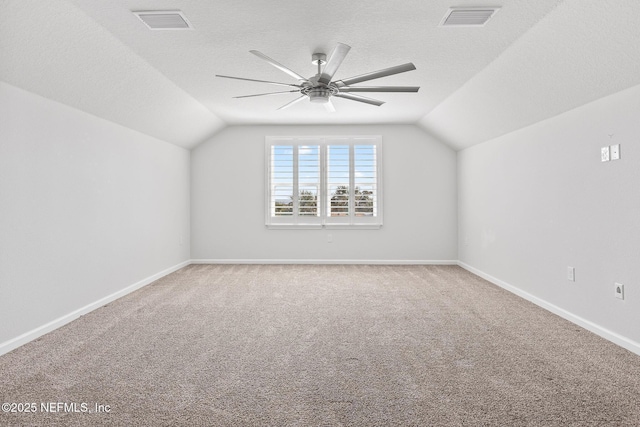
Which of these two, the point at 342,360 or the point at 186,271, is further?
the point at 186,271

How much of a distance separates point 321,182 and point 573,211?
381cm

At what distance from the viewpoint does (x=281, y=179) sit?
623 centimetres

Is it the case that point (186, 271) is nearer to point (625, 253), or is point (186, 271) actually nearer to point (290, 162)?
point (290, 162)

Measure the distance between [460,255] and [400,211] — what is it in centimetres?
126

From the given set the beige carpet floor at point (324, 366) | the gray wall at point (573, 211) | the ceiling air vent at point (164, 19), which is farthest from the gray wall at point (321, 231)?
the ceiling air vent at point (164, 19)

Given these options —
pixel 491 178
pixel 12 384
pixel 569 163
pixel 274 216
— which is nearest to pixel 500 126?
pixel 491 178

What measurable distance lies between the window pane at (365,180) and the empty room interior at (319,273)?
106 centimetres

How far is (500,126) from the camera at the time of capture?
437 cm

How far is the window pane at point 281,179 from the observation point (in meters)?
6.22

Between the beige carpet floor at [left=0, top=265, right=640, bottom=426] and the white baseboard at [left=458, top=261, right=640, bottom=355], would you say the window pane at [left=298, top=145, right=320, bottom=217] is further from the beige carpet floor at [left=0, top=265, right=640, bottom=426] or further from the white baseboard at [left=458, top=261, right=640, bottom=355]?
the white baseboard at [left=458, top=261, right=640, bottom=355]

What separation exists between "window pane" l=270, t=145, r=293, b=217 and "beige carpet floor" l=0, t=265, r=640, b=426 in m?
2.45

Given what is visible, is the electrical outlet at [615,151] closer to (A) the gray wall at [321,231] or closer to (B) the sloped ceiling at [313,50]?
(B) the sloped ceiling at [313,50]

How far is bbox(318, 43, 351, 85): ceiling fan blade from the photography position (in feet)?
7.71

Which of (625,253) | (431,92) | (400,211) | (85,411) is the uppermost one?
(431,92)
